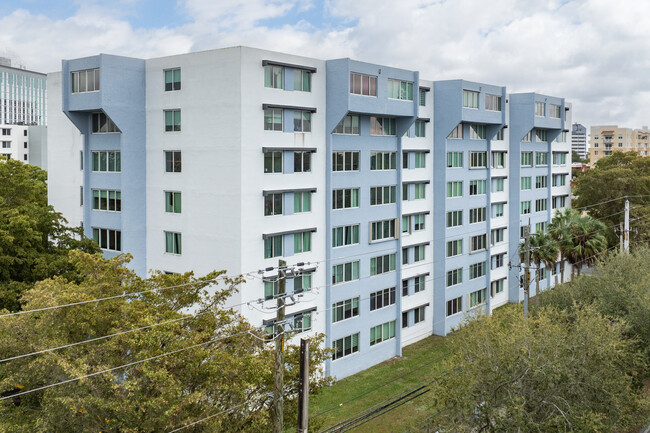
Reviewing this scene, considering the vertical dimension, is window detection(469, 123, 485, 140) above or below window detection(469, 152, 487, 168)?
above

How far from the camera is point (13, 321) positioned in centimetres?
2317

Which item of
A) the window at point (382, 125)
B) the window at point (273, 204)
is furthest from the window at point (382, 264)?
the window at point (273, 204)

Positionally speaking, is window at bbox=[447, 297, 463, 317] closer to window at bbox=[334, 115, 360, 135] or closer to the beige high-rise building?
window at bbox=[334, 115, 360, 135]

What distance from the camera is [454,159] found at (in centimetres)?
5203

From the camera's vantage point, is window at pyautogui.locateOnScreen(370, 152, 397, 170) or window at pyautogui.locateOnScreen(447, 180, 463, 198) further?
window at pyautogui.locateOnScreen(447, 180, 463, 198)

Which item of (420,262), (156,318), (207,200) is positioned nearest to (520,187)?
(420,262)

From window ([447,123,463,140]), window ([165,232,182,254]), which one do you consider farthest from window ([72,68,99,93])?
window ([447,123,463,140])

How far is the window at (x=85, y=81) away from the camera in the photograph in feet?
124

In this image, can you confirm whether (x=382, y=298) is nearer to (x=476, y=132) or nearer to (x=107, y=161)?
(x=476, y=132)

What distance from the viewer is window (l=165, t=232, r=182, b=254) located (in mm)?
37812

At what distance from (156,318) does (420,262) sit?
29947mm

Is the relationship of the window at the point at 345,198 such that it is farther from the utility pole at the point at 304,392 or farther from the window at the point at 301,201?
the utility pole at the point at 304,392

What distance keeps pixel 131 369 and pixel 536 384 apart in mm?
14248

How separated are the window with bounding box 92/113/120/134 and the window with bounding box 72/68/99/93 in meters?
1.91
